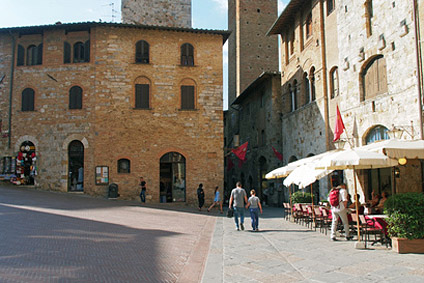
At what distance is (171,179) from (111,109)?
5.16m

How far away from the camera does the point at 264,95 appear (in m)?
26.9

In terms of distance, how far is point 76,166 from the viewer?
20.8m

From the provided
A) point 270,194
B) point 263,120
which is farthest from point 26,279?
point 263,120

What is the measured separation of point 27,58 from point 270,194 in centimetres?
1729

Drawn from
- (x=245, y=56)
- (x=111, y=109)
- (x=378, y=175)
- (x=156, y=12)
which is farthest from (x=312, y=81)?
(x=245, y=56)

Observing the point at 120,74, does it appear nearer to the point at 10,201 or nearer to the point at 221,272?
the point at 10,201

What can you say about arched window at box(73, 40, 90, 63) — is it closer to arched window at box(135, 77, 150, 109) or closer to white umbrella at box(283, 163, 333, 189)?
arched window at box(135, 77, 150, 109)

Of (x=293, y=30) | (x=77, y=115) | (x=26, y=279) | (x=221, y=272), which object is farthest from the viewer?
(x=293, y=30)

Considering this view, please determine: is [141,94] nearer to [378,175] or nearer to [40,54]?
[40,54]

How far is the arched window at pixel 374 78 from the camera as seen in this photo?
1363 cm

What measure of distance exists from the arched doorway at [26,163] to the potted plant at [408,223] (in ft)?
61.6

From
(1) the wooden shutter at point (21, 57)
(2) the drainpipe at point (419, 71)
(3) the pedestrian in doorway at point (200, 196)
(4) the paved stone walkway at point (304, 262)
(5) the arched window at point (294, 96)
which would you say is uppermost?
(1) the wooden shutter at point (21, 57)

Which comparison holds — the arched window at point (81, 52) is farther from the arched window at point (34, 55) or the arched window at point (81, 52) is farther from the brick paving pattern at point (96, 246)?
the brick paving pattern at point (96, 246)

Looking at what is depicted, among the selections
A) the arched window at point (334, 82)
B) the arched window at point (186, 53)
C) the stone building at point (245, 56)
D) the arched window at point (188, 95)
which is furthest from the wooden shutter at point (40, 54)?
the arched window at point (334, 82)
